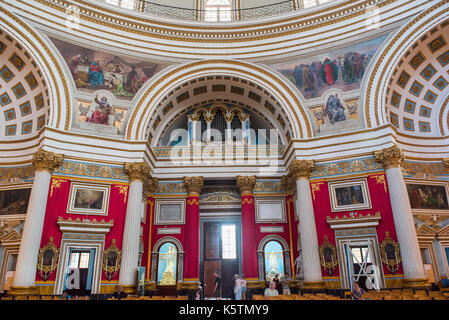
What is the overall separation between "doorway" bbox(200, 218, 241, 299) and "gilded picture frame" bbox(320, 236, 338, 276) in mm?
5835

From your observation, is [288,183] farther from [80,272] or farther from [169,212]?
[80,272]

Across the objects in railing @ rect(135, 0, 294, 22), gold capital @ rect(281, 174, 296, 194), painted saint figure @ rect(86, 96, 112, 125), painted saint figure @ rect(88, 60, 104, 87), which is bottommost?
gold capital @ rect(281, 174, 296, 194)

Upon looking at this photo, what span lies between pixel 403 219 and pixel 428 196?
11.1 feet

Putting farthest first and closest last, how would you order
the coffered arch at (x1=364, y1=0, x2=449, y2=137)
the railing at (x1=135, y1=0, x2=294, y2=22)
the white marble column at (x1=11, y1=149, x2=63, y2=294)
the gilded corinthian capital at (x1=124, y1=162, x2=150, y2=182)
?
1. the railing at (x1=135, y1=0, x2=294, y2=22)
2. the gilded corinthian capital at (x1=124, y1=162, x2=150, y2=182)
3. the coffered arch at (x1=364, y1=0, x2=449, y2=137)
4. the white marble column at (x1=11, y1=149, x2=63, y2=294)

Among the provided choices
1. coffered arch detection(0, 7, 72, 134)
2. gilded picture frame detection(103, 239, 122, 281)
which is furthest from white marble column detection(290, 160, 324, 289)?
coffered arch detection(0, 7, 72, 134)

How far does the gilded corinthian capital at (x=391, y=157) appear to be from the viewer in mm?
14336

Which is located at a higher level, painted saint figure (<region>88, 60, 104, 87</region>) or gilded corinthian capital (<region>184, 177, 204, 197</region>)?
painted saint figure (<region>88, 60, 104, 87</region>)

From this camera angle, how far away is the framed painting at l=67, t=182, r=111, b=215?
48.0ft

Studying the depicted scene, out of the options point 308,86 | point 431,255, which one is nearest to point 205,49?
point 308,86

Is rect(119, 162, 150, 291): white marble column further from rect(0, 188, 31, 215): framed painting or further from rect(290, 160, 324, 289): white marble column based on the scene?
rect(290, 160, 324, 289): white marble column

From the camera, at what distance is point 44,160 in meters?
14.1

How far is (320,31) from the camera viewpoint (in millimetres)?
17516
